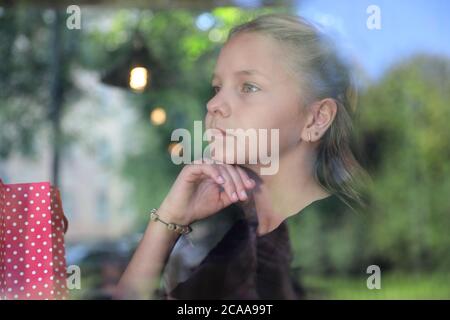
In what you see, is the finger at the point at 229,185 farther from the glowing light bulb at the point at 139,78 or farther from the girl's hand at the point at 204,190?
the glowing light bulb at the point at 139,78

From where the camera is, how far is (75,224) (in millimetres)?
4672

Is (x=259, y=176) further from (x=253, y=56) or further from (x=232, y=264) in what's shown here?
(x=253, y=56)

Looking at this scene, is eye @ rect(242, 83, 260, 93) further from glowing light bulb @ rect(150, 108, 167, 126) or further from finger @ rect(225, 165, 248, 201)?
glowing light bulb @ rect(150, 108, 167, 126)

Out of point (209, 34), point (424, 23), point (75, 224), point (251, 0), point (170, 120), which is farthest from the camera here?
point (170, 120)

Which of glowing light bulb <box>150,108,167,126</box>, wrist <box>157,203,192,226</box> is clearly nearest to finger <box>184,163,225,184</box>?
wrist <box>157,203,192,226</box>

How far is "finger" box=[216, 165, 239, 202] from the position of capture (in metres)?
2.75

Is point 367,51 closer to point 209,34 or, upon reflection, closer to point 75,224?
point 209,34

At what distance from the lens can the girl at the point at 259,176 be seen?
2.75 metres

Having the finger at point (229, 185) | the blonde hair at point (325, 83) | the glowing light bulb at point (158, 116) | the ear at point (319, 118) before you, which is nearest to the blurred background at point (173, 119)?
the glowing light bulb at point (158, 116)

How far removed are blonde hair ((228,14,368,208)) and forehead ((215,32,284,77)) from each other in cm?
3

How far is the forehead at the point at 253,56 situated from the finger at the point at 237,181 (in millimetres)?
390

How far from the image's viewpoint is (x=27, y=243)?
8.67ft
